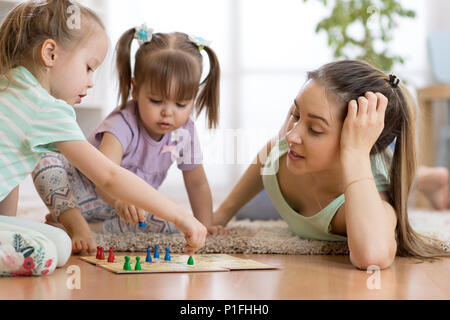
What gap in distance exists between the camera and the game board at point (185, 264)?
41.7 inches

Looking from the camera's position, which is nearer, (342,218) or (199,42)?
(342,218)

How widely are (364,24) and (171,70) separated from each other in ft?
4.95

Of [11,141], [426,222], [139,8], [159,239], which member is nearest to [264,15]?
[139,8]

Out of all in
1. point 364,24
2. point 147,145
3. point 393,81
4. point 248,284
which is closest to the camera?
point 248,284

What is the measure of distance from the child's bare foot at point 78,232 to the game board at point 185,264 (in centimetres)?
7

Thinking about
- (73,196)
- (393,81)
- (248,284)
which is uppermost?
(393,81)

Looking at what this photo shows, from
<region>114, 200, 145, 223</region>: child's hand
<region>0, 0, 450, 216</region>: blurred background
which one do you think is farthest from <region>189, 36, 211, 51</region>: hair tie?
<region>0, 0, 450, 216</region>: blurred background

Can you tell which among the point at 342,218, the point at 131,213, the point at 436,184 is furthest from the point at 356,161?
the point at 436,184

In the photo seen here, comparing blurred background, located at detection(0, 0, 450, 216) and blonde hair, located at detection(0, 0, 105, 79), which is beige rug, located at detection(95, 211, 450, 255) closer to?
blonde hair, located at detection(0, 0, 105, 79)

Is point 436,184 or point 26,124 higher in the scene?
point 26,124

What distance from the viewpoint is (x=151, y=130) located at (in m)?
1.57

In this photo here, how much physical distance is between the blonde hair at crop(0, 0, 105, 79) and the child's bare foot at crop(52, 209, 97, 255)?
39cm

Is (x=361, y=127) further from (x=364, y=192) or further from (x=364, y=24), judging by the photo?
(x=364, y=24)

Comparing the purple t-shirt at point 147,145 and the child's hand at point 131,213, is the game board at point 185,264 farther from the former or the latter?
the purple t-shirt at point 147,145
